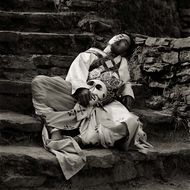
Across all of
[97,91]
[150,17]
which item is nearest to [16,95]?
[97,91]

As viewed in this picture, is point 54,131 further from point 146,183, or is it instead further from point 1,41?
point 1,41

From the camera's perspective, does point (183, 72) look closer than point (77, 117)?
No

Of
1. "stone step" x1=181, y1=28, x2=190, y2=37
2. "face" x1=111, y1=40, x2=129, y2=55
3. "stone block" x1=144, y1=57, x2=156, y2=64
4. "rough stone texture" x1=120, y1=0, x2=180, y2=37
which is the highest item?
"rough stone texture" x1=120, y1=0, x2=180, y2=37

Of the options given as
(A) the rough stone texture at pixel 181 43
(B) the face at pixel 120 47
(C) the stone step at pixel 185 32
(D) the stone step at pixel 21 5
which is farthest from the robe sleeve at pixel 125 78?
(C) the stone step at pixel 185 32

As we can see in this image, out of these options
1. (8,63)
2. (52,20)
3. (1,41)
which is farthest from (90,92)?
(52,20)

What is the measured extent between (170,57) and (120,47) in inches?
38.3

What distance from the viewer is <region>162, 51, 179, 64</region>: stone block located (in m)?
5.27

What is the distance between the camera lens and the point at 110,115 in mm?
4207

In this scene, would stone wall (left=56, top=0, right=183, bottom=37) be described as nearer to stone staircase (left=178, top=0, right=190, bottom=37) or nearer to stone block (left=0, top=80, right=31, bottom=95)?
stone staircase (left=178, top=0, right=190, bottom=37)

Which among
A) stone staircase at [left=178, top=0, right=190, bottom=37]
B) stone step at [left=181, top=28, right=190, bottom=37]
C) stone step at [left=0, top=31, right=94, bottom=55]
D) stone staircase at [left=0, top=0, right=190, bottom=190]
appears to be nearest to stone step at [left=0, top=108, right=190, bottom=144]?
stone staircase at [left=0, top=0, right=190, bottom=190]

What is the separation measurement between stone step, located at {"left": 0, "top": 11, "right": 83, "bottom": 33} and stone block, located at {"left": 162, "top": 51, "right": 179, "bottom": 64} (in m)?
1.56

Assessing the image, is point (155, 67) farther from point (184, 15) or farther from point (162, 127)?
point (184, 15)

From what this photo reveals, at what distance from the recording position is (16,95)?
4.47 meters

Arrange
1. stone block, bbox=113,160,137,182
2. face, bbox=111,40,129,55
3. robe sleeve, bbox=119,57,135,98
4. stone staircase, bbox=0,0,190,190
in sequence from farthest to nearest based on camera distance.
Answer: face, bbox=111,40,129,55
robe sleeve, bbox=119,57,135,98
stone block, bbox=113,160,137,182
stone staircase, bbox=0,0,190,190
